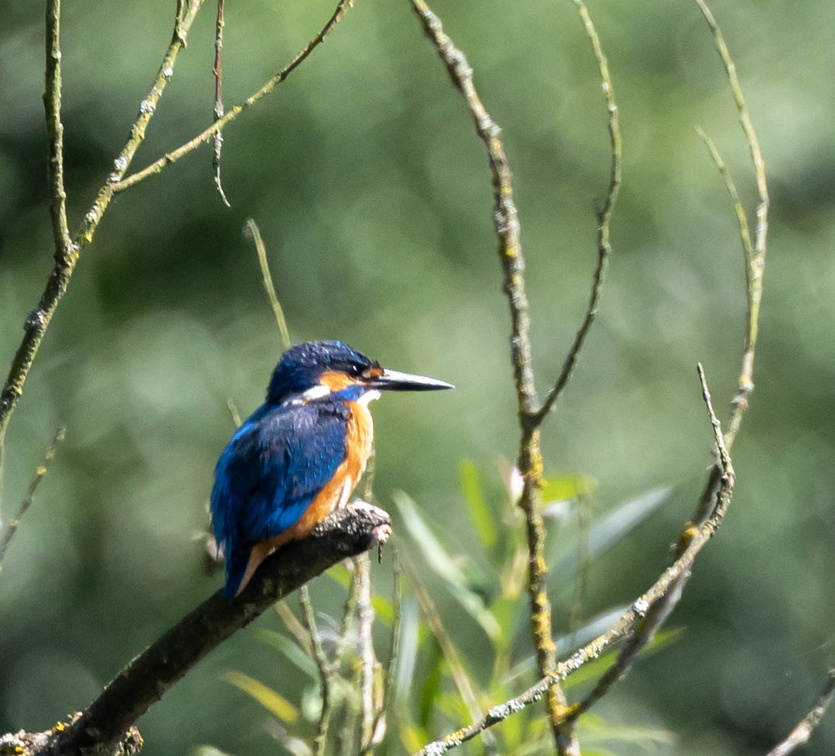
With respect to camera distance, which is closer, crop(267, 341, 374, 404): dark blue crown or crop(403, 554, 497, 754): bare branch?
crop(403, 554, 497, 754): bare branch

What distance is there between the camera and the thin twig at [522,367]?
1.85 meters

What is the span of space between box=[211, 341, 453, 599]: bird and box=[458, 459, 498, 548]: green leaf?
0.21m

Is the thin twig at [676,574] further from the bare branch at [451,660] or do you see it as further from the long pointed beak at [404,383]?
the long pointed beak at [404,383]

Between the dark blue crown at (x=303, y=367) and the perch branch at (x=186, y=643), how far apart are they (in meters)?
1.07

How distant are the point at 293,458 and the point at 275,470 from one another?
0.05 m

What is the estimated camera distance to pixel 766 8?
566 cm

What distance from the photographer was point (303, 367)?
2.94 metres

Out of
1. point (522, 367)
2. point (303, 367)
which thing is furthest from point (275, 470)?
point (522, 367)

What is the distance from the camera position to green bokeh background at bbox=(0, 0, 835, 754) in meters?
4.65

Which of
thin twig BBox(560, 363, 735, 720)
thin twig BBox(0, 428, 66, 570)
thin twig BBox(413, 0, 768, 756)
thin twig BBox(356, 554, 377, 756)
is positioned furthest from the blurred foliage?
thin twig BBox(0, 428, 66, 570)

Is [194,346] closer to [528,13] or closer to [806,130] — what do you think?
[528,13]

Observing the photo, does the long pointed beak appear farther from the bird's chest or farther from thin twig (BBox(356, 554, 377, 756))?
thin twig (BBox(356, 554, 377, 756))

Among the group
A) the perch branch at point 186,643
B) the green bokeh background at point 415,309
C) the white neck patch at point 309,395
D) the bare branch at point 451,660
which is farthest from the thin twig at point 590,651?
the green bokeh background at point 415,309

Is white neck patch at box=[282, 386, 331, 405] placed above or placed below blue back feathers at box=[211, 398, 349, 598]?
above
